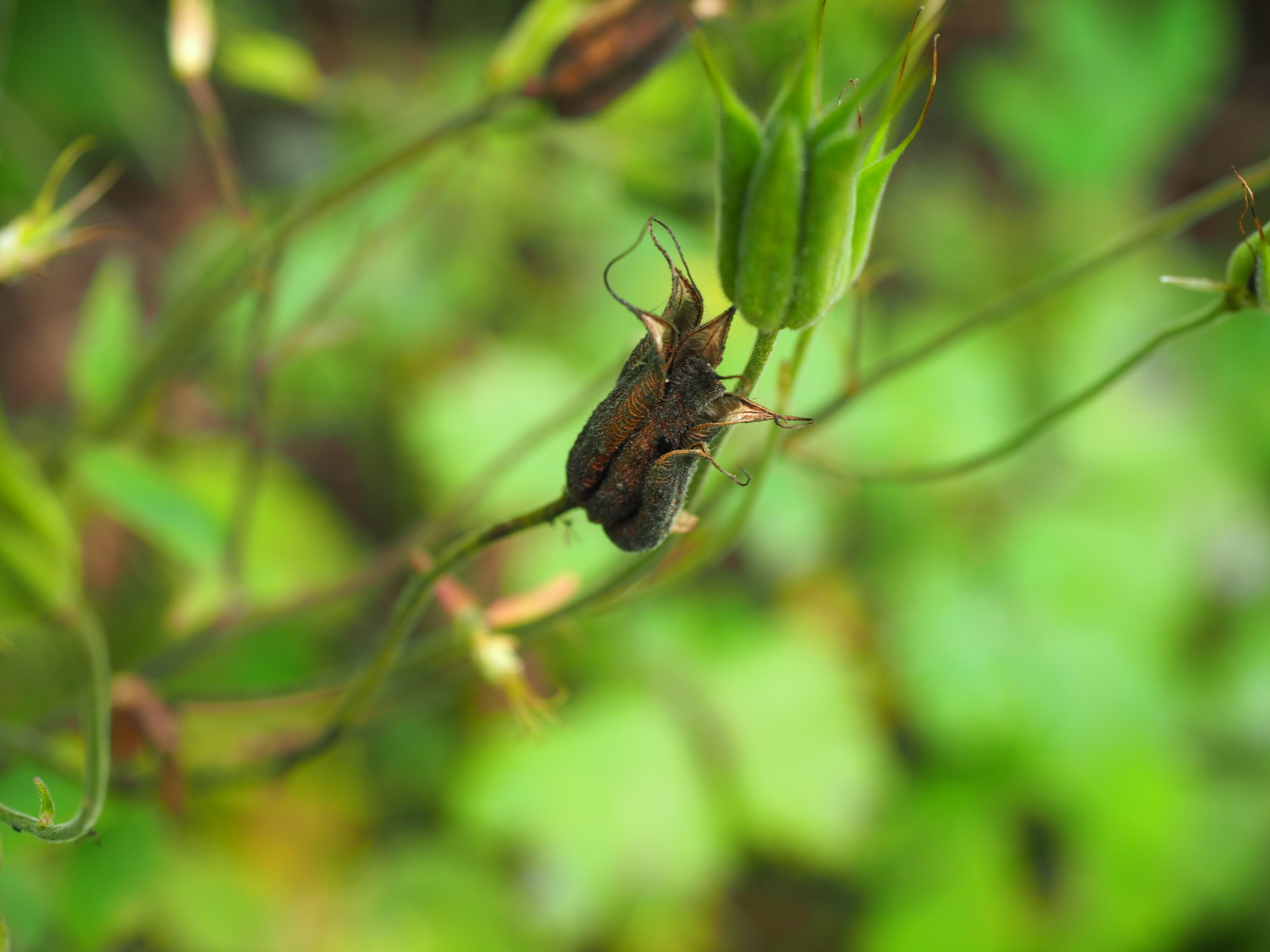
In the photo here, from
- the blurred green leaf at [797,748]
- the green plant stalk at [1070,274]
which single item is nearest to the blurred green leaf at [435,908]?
the blurred green leaf at [797,748]

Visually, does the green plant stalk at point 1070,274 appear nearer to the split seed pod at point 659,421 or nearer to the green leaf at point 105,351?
the split seed pod at point 659,421

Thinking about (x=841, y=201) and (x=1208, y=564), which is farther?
(x=1208, y=564)

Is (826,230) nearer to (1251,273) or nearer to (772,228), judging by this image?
(772,228)

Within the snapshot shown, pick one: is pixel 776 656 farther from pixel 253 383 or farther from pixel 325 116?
pixel 325 116

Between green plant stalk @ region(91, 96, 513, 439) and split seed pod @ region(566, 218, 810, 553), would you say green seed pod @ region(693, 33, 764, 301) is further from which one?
green plant stalk @ region(91, 96, 513, 439)

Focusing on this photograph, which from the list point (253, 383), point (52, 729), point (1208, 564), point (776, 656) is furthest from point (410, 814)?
point (1208, 564)

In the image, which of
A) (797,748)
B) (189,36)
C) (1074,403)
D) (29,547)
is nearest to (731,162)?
(1074,403)
